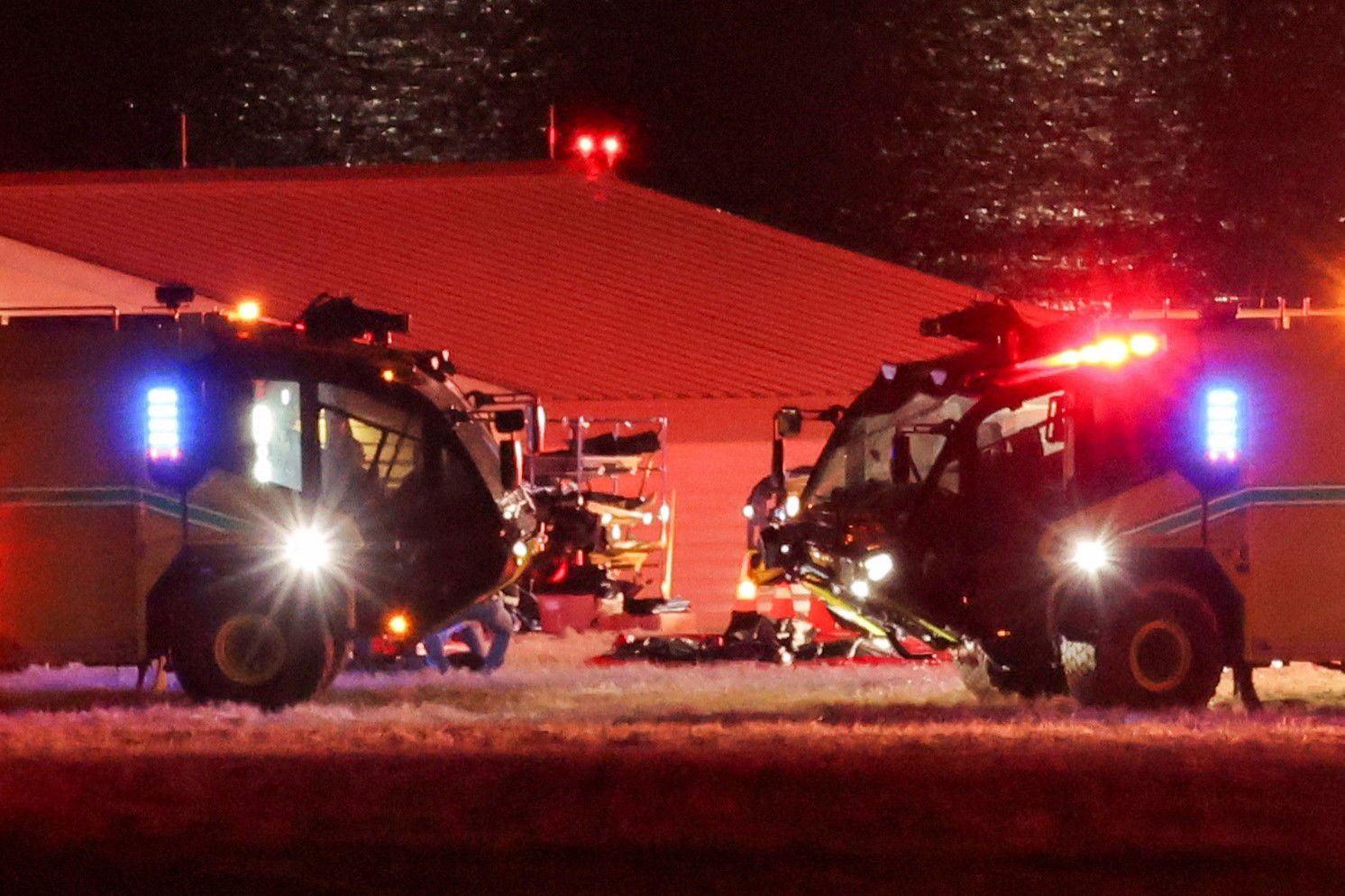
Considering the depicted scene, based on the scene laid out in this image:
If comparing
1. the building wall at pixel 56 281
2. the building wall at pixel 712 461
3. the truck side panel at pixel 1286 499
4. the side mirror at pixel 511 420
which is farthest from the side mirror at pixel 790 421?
the building wall at pixel 56 281

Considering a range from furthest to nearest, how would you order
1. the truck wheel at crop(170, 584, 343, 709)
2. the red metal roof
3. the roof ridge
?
the roof ridge → the red metal roof → the truck wheel at crop(170, 584, 343, 709)

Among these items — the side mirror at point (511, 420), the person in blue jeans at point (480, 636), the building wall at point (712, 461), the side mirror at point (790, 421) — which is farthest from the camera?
the building wall at point (712, 461)

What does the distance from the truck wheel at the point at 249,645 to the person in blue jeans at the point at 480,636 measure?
1239 millimetres

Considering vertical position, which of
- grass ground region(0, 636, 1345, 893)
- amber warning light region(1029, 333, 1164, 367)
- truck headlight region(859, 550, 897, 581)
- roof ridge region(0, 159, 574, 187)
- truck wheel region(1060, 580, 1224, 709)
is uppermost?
roof ridge region(0, 159, 574, 187)

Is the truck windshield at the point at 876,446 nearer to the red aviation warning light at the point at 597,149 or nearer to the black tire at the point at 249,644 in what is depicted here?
the black tire at the point at 249,644

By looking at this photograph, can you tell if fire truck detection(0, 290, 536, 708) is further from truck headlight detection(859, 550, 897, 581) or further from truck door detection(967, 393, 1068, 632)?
truck door detection(967, 393, 1068, 632)

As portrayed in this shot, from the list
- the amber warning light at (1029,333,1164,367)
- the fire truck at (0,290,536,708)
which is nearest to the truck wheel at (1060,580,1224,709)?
the amber warning light at (1029,333,1164,367)

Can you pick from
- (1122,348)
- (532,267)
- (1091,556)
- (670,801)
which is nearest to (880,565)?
(1091,556)

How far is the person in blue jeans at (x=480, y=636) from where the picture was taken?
1647 cm

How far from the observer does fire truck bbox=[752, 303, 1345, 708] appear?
14117mm

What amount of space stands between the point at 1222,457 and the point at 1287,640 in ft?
4.03

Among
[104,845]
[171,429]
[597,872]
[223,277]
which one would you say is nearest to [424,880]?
[597,872]

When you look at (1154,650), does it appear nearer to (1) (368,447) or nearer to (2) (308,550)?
(1) (368,447)

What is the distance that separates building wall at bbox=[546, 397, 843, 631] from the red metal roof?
20 centimetres
